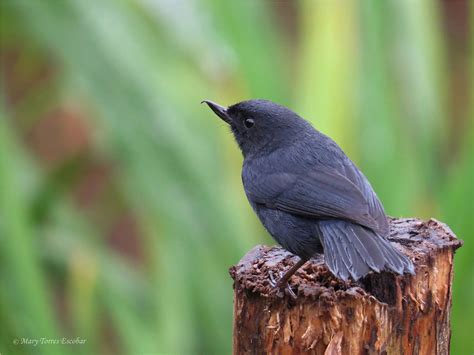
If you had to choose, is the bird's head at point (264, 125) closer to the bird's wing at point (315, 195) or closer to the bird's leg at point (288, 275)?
the bird's wing at point (315, 195)

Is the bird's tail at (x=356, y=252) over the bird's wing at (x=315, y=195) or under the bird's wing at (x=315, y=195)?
under

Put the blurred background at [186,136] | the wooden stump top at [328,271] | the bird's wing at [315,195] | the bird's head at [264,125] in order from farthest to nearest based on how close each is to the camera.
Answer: the blurred background at [186,136] < the bird's head at [264,125] < the bird's wing at [315,195] < the wooden stump top at [328,271]

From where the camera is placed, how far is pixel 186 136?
14.9 feet

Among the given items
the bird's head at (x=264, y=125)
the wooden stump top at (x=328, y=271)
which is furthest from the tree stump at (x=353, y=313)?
the bird's head at (x=264, y=125)

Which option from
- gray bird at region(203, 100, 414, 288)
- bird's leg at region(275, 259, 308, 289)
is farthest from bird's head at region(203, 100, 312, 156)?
bird's leg at region(275, 259, 308, 289)

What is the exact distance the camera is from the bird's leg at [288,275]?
2637 mm

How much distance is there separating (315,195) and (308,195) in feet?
0.10

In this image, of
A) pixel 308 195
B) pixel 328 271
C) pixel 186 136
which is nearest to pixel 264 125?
pixel 308 195

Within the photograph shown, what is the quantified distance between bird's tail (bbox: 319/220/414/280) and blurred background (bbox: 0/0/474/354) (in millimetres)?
1074

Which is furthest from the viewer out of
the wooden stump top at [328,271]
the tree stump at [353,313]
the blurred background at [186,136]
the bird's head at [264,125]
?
the blurred background at [186,136]

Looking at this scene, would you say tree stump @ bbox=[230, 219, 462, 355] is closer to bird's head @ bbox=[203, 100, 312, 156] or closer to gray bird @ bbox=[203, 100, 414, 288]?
gray bird @ bbox=[203, 100, 414, 288]

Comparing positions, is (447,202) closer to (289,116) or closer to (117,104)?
(289,116)

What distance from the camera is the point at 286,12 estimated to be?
10.1 metres

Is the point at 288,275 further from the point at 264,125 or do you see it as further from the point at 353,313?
the point at 264,125
